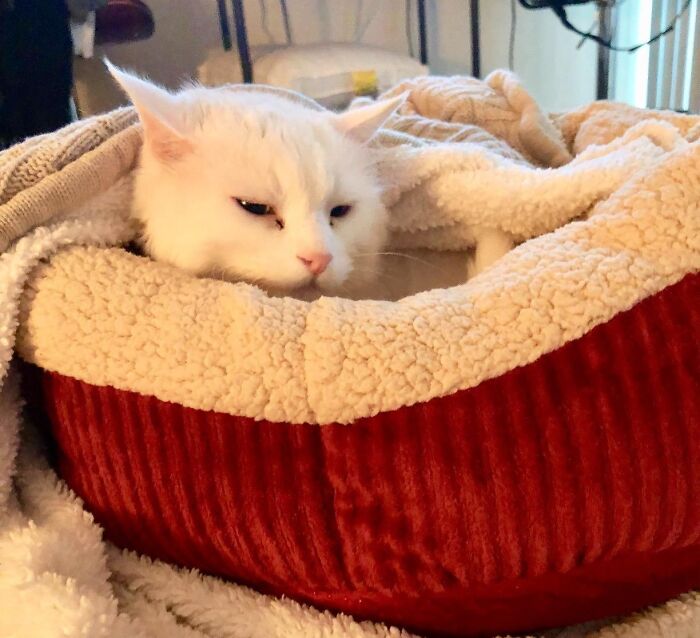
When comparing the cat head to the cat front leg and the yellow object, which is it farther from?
the yellow object

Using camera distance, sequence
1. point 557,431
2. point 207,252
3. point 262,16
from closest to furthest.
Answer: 1. point 557,431
2. point 207,252
3. point 262,16

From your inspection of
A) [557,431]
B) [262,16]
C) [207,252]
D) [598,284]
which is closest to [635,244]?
[598,284]

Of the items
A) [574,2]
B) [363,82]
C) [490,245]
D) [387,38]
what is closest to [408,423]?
[490,245]

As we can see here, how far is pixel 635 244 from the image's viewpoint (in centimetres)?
51

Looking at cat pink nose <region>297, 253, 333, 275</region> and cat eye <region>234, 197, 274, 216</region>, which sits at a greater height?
cat eye <region>234, 197, 274, 216</region>

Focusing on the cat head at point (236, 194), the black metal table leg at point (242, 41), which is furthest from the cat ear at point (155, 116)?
the black metal table leg at point (242, 41)

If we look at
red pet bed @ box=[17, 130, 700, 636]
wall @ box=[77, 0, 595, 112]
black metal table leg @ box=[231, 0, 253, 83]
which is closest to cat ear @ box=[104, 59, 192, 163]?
red pet bed @ box=[17, 130, 700, 636]

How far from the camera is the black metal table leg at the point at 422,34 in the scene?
2.13 m

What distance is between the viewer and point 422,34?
2.15 metres

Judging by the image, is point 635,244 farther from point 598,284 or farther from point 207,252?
point 207,252

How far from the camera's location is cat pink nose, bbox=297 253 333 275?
589 mm

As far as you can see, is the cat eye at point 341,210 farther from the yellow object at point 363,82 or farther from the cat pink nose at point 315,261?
the yellow object at point 363,82

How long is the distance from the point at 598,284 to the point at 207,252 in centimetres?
32

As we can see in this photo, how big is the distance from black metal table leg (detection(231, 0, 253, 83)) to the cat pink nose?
1327 millimetres
